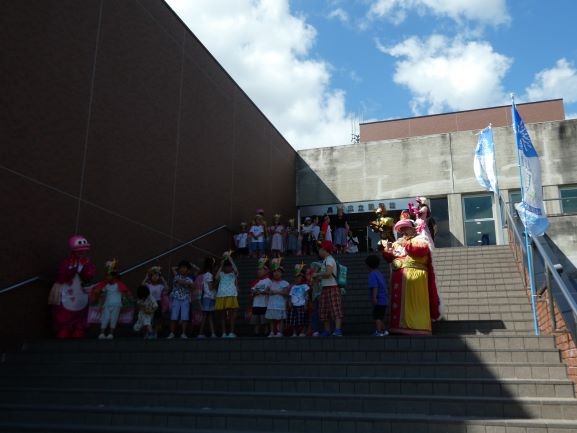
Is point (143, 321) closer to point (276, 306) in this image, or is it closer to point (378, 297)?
point (276, 306)

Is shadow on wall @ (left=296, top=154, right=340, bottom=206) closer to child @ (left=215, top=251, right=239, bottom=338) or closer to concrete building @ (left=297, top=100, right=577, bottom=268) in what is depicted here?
concrete building @ (left=297, top=100, right=577, bottom=268)

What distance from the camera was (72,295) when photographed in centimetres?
923

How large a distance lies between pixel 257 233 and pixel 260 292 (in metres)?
6.22

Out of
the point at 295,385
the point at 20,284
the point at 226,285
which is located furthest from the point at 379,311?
the point at 20,284

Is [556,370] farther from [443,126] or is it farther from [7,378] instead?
[443,126]

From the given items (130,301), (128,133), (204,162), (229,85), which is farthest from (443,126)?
(130,301)

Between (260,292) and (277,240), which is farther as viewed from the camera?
(277,240)

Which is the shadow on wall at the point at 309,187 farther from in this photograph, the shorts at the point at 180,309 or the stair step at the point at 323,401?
the stair step at the point at 323,401

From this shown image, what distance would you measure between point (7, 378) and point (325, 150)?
16.0 m

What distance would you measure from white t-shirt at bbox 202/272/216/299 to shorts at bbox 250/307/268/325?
29.5 inches

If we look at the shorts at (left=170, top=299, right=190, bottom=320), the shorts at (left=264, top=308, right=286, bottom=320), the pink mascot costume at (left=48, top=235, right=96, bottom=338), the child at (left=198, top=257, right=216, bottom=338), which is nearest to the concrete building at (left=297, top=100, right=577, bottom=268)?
the shorts at (left=264, top=308, right=286, bottom=320)

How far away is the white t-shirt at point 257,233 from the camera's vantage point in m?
15.3

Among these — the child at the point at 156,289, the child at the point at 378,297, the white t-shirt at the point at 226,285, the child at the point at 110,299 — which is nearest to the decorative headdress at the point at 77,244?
the child at the point at 110,299

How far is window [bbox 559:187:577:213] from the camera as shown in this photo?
17947 mm
